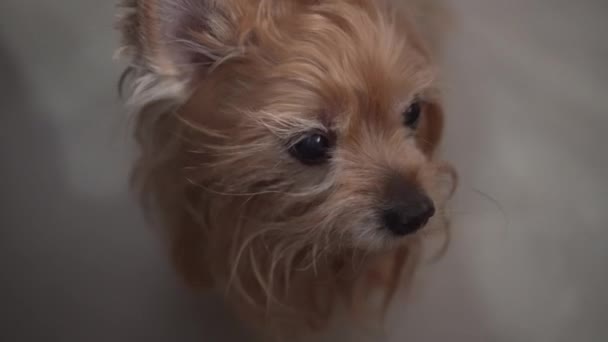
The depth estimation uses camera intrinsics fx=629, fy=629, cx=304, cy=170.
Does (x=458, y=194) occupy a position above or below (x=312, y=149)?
below

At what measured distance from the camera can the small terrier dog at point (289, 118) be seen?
941mm

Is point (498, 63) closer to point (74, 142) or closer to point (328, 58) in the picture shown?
point (328, 58)

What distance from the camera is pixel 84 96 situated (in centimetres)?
178

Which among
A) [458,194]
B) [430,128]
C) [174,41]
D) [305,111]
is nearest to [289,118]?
[305,111]

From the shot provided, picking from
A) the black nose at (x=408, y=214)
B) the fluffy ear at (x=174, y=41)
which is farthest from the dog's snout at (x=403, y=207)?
the fluffy ear at (x=174, y=41)

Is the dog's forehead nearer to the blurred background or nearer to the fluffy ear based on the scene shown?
the fluffy ear

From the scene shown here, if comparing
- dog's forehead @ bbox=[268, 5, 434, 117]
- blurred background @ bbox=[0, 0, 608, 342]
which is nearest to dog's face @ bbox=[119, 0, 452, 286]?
dog's forehead @ bbox=[268, 5, 434, 117]

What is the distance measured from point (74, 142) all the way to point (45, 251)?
0.31 metres

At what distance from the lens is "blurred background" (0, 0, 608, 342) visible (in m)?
1.57

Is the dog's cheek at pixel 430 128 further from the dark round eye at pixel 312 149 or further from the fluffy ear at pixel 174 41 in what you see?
the fluffy ear at pixel 174 41

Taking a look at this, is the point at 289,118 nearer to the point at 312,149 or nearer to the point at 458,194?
the point at 312,149

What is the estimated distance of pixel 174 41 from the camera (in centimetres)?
97

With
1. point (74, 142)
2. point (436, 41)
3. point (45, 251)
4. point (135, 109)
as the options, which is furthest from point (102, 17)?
point (436, 41)

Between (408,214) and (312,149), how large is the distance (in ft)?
0.59
